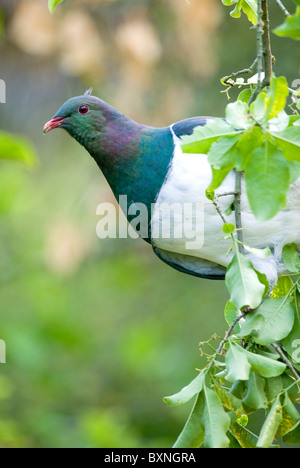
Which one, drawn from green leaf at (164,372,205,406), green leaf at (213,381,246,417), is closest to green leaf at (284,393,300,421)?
green leaf at (213,381,246,417)

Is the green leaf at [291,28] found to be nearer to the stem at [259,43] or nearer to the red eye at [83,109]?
the stem at [259,43]

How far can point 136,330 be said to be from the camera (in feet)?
16.8

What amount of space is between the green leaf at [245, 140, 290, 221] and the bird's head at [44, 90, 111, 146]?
3.40 feet

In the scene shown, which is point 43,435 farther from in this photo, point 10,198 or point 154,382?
point 10,198

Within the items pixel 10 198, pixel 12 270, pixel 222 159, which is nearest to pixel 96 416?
pixel 12 270

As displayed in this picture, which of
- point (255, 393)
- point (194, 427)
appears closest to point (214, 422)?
point (194, 427)

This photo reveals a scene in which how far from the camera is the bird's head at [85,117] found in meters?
2.34

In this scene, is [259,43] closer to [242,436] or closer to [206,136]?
[206,136]

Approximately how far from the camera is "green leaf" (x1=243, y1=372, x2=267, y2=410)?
1.77 metres

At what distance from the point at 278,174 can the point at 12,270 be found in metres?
3.48

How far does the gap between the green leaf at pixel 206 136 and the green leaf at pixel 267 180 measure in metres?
0.09

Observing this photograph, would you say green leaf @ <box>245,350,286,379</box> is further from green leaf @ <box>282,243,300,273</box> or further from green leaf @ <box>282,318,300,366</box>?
green leaf @ <box>282,243,300,273</box>

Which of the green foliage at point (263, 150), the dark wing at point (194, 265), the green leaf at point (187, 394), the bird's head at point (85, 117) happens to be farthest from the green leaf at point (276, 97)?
the dark wing at point (194, 265)

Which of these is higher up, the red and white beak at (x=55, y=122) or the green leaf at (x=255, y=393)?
the red and white beak at (x=55, y=122)
